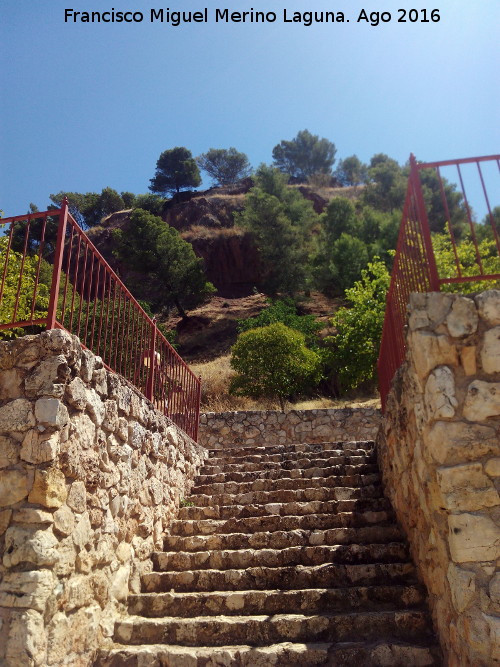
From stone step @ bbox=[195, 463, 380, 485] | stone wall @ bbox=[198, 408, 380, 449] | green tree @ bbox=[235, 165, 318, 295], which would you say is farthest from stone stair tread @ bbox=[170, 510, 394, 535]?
green tree @ bbox=[235, 165, 318, 295]

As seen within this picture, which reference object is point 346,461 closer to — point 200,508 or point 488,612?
point 200,508

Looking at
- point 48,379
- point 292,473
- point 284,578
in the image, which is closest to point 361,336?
point 292,473

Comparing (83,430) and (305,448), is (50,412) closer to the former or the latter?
(83,430)

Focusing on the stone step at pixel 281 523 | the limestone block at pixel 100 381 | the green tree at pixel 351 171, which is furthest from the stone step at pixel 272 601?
the green tree at pixel 351 171

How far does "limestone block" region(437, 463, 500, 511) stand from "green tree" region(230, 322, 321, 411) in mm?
10190

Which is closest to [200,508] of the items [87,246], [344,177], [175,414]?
[175,414]

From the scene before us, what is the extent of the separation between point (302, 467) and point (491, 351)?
3.58 metres

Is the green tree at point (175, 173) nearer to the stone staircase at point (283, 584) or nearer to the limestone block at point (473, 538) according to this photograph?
the stone staircase at point (283, 584)

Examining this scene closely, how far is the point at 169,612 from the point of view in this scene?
12.9ft

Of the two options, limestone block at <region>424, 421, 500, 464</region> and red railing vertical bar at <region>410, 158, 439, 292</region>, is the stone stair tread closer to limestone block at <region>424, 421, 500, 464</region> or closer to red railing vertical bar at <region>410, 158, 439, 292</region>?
limestone block at <region>424, 421, 500, 464</region>

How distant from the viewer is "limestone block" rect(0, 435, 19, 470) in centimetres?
302

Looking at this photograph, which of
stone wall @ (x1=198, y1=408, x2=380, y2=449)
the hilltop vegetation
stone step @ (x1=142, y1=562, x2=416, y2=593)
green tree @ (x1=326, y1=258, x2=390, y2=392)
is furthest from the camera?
the hilltop vegetation

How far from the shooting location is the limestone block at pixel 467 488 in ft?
9.42

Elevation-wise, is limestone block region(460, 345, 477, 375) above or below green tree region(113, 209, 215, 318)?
below
